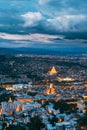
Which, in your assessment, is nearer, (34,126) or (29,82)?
(34,126)

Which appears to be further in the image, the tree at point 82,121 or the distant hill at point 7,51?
the distant hill at point 7,51

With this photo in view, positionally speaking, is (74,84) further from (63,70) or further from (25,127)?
(25,127)

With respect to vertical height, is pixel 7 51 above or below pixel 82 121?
above

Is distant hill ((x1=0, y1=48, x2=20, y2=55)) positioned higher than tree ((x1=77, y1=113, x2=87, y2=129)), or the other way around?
distant hill ((x1=0, y1=48, x2=20, y2=55))

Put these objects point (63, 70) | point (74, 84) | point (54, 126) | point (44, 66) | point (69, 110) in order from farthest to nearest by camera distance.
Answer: point (44, 66), point (63, 70), point (74, 84), point (69, 110), point (54, 126)

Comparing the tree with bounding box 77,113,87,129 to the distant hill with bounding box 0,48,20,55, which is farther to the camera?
the distant hill with bounding box 0,48,20,55

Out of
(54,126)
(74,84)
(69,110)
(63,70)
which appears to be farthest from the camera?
(63,70)

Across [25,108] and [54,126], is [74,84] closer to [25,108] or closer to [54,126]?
[25,108]

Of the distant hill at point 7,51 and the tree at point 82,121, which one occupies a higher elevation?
the distant hill at point 7,51

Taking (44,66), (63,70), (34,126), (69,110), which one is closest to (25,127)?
(34,126)

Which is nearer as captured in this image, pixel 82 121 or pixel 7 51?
pixel 82 121
